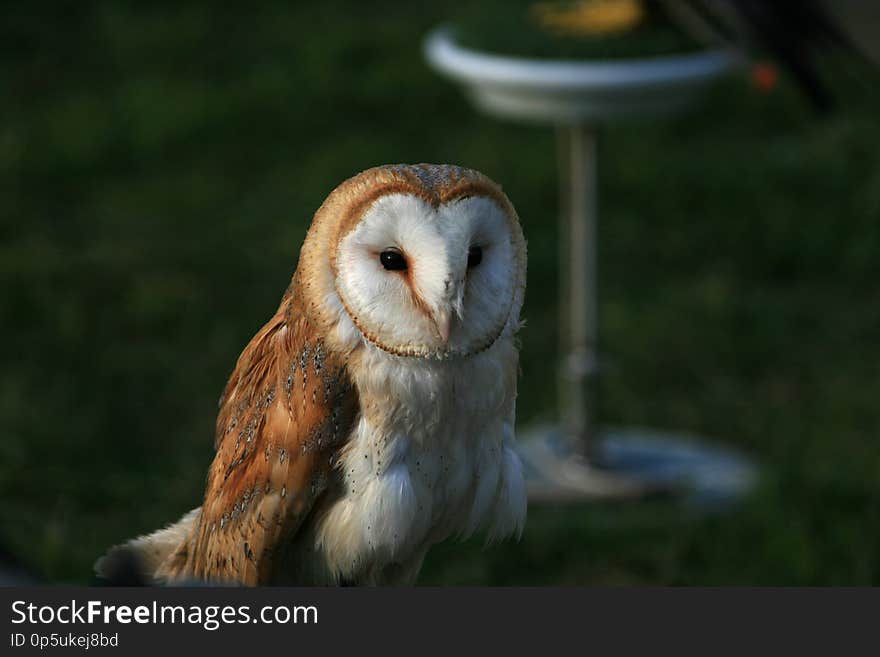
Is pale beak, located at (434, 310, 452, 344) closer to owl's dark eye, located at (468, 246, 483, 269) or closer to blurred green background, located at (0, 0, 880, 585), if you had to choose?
owl's dark eye, located at (468, 246, 483, 269)

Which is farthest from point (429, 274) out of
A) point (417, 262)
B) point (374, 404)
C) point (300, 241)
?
point (300, 241)

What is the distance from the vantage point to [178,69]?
602cm

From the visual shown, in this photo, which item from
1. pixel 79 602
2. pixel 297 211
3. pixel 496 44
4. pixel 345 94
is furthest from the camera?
pixel 345 94

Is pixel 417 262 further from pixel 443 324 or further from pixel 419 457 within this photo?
pixel 419 457

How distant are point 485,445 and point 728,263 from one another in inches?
139

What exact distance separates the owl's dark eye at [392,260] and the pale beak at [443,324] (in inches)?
2.0

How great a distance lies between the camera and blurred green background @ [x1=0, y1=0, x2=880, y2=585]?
10.5 feet

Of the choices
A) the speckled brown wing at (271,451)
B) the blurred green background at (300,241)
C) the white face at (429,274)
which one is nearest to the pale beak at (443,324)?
the white face at (429,274)

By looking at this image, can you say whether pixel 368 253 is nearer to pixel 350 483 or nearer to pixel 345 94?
pixel 350 483

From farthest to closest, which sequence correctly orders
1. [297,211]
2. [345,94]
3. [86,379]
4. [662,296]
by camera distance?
[345,94], [297,211], [662,296], [86,379]

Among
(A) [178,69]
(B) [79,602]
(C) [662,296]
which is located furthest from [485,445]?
(A) [178,69]

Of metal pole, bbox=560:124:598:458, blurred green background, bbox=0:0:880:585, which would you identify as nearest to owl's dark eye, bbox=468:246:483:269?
blurred green background, bbox=0:0:880:585

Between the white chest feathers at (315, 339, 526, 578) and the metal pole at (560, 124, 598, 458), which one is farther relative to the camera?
the metal pole at (560, 124, 598, 458)

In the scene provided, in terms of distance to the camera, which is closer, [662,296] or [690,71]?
[690,71]
